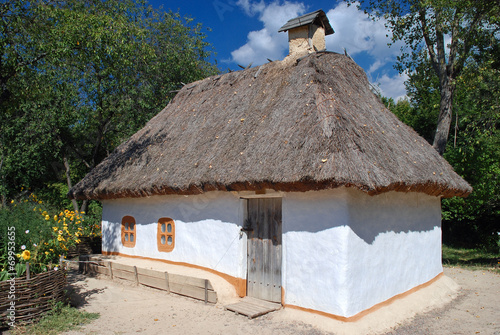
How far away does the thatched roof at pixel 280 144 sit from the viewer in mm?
6512

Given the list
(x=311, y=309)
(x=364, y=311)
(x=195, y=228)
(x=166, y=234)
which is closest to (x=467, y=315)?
(x=364, y=311)

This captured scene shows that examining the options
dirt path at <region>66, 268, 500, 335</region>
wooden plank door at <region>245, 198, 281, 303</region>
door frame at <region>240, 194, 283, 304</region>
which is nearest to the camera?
dirt path at <region>66, 268, 500, 335</region>

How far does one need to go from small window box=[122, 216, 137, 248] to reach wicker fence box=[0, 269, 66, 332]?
3957mm

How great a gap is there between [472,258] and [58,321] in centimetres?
1452

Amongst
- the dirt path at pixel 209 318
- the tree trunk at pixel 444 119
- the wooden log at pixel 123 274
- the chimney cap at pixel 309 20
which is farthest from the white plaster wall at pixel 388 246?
the chimney cap at pixel 309 20

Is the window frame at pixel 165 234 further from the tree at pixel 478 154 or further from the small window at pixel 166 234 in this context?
the tree at pixel 478 154

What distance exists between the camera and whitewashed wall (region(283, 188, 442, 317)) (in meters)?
6.30

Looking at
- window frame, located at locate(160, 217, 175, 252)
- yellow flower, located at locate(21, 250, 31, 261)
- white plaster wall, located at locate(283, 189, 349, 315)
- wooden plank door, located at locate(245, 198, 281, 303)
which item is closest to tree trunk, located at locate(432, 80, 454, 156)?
wooden plank door, located at locate(245, 198, 281, 303)

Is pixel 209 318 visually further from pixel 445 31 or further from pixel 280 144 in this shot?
pixel 445 31

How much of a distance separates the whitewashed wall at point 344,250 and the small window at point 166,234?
136 inches

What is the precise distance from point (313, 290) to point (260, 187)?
204 cm

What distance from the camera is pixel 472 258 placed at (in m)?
14.6

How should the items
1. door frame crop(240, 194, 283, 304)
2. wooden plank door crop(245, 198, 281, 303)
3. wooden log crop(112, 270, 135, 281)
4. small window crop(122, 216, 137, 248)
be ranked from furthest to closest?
1. small window crop(122, 216, 137, 248)
2. wooden log crop(112, 270, 135, 281)
3. wooden plank door crop(245, 198, 281, 303)
4. door frame crop(240, 194, 283, 304)

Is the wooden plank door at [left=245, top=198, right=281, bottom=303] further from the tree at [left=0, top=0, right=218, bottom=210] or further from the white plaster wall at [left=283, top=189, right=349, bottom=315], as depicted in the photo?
the tree at [left=0, top=0, right=218, bottom=210]
